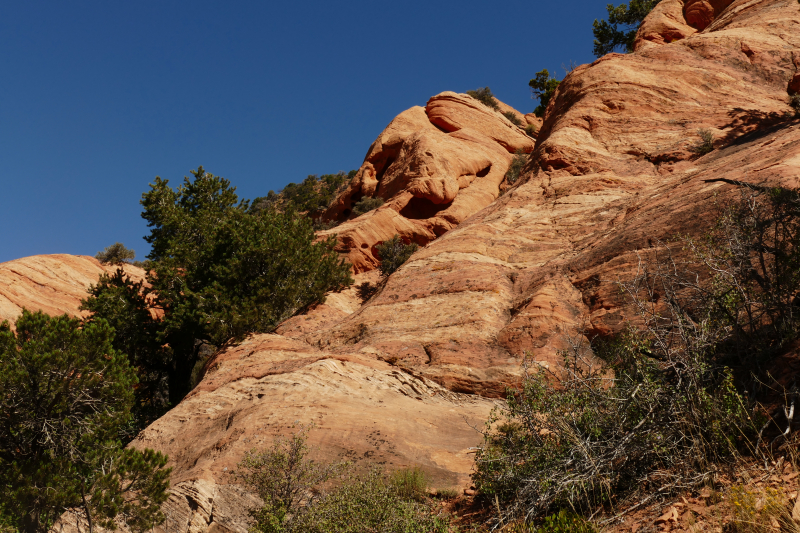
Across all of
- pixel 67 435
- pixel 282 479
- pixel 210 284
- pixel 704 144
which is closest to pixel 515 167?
pixel 704 144

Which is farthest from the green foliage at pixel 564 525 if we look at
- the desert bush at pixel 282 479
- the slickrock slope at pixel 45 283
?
the slickrock slope at pixel 45 283

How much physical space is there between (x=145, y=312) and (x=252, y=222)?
6.51m

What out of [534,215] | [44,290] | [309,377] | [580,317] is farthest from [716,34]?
[44,290]

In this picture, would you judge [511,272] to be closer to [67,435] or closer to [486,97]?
[67,435]

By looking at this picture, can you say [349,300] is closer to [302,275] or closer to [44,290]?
[302,275]

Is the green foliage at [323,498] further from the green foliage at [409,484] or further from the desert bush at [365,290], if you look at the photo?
the desert bush at [365,290]

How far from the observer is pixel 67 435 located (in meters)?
11.9

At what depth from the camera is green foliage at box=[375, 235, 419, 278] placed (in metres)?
28.2

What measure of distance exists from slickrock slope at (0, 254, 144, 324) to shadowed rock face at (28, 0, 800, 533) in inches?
668

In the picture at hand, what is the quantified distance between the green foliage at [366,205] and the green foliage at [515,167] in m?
8.21

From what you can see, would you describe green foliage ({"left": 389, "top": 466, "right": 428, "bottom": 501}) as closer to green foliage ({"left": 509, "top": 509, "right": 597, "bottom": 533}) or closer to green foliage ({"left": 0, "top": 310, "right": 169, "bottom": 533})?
green foliage ({"left": 509, "top": 509, "right": 597, "bottom": 533})

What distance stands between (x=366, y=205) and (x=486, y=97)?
2380 centimetres

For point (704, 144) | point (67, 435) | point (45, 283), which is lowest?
point (67, 435)

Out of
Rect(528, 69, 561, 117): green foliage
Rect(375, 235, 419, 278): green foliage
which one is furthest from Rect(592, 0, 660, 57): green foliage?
Rect(375, 235, 419, 278): green foliage
